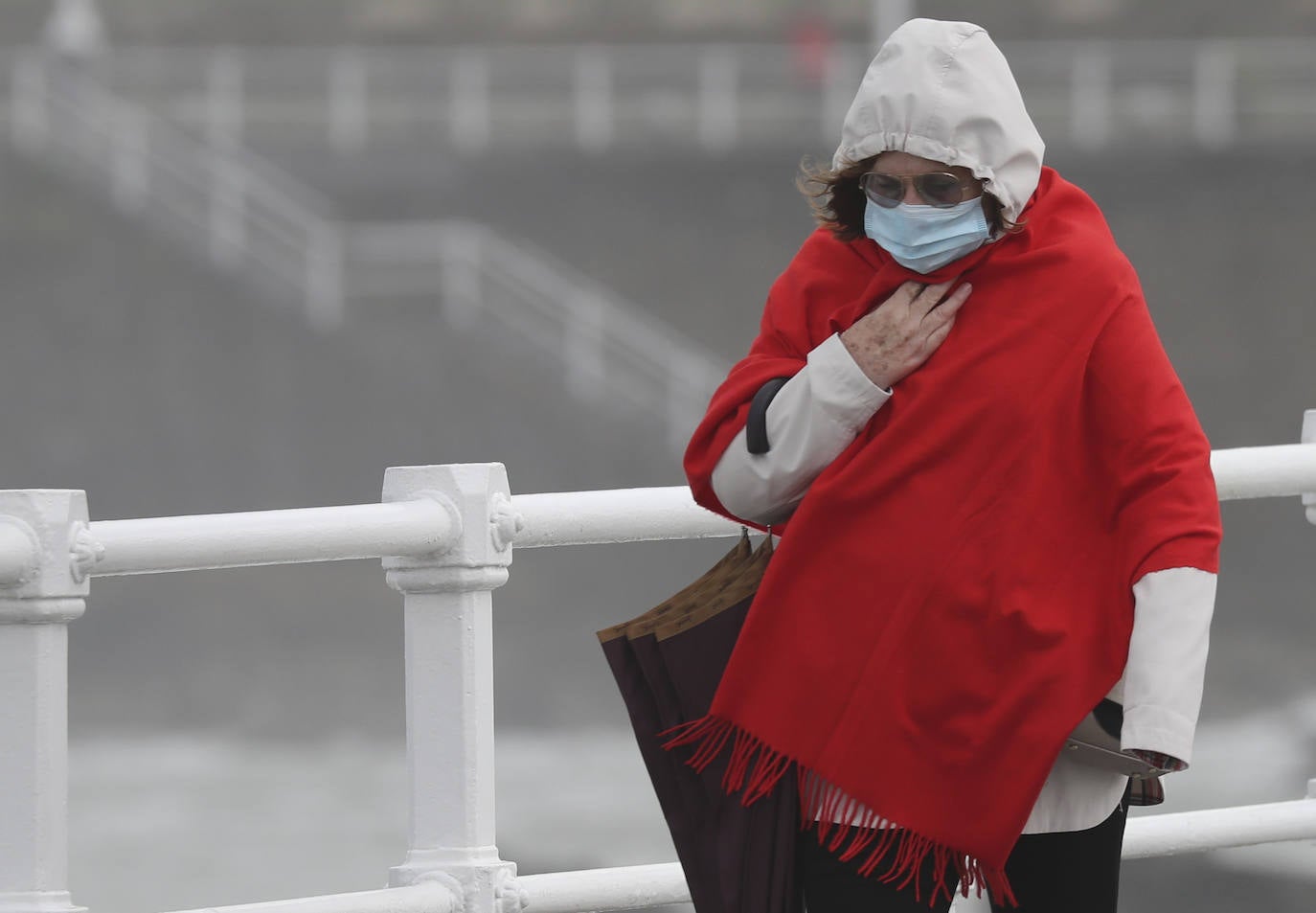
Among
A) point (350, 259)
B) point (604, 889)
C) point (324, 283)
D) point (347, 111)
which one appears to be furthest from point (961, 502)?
point (347, 111)

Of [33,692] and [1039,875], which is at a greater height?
[33,692]

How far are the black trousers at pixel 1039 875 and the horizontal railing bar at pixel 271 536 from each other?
25.9 inches

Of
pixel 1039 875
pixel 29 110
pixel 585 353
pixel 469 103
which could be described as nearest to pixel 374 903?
pixel 1039 875

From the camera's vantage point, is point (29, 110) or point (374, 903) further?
point (29, 110)

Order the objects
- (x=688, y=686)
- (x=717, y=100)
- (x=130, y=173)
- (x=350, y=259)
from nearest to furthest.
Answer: (x=688, y=686), (x=130, y=173), (x=350, y=259), (x=717, y=100)

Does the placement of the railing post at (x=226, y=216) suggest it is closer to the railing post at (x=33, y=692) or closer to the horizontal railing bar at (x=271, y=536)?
the horizontal railing bar at (x=271, y=536)

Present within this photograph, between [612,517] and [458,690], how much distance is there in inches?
12.0

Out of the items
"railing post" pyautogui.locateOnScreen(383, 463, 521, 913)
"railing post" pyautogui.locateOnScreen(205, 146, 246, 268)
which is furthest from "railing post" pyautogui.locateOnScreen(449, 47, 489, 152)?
"railing post" pyautogui.locateOnScreen(383, 463, 521, 913)

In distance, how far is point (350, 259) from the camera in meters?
23.4

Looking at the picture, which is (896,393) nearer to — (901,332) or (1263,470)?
(901,332)

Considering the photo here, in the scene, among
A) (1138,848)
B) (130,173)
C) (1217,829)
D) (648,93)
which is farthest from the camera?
(648,93)

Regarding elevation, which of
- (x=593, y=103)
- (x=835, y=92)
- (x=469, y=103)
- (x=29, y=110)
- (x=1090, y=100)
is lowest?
(x=29, y=110)

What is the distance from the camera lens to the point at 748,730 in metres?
2.11

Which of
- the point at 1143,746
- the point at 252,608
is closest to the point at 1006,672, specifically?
the point at 1143,746
